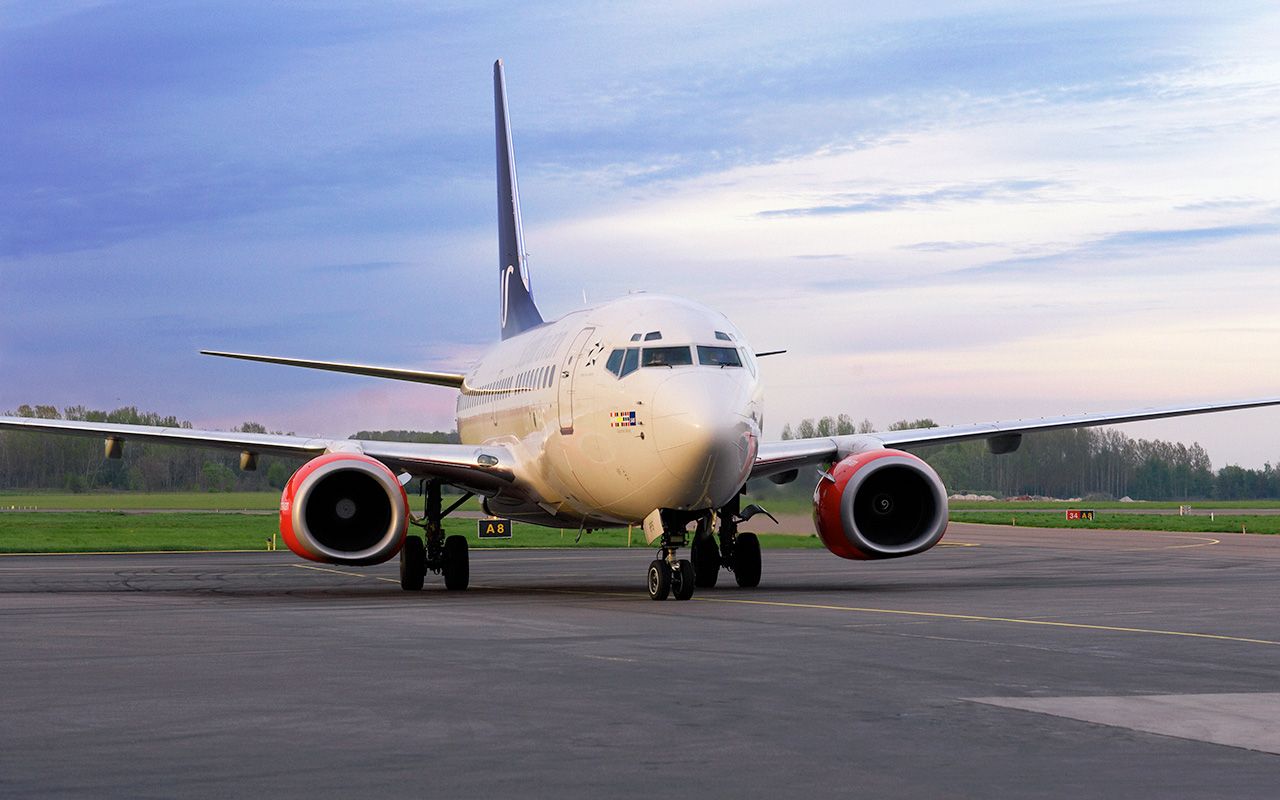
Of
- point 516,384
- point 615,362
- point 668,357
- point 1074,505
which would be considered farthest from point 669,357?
point 1074,505

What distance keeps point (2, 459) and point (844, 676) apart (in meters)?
101

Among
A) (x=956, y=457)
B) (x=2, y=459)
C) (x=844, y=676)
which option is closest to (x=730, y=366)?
(x=844, y=676)

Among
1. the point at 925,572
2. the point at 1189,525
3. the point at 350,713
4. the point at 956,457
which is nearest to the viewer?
the point at 350,713

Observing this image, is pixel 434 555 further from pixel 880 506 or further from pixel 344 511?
pixel 880 506

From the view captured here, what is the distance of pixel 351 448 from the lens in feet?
85.2

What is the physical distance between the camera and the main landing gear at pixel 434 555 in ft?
89.6

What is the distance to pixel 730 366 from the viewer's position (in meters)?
22.5

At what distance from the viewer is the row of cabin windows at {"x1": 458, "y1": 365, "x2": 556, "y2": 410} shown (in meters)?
25.8

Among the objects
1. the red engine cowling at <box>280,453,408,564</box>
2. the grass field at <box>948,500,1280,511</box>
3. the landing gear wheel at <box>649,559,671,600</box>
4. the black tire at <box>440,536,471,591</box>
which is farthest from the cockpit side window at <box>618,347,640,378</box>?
the grass field at <box>948,500,1280,511</box>

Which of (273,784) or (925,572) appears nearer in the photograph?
(273,784)

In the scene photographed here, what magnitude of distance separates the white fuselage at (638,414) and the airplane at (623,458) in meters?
0.03

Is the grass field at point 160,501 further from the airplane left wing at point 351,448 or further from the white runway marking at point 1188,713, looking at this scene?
the white runway marking at point 1188,713

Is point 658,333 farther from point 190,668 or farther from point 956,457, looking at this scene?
point 956,457

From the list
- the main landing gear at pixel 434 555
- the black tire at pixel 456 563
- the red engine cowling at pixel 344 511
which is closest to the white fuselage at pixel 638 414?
the black tire at pixel 456 563
